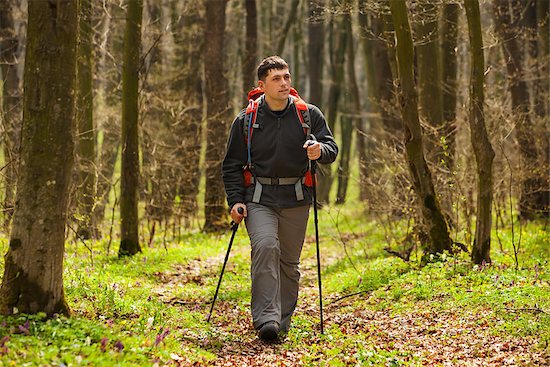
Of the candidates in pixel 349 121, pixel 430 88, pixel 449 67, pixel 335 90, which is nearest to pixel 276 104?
pixel 430 88

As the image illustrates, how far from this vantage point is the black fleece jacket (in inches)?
287

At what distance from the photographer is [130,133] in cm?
1215

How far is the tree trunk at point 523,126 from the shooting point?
14770 millimetres

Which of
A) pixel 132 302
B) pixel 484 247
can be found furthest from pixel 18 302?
pixel 484 247

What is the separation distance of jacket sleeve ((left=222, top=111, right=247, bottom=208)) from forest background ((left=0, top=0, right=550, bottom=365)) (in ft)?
4.57

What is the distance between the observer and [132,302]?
7.90 meters

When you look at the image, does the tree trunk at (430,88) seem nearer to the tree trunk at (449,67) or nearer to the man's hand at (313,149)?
the tree trunk at (449,67)

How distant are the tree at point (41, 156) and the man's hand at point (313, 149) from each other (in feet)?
7.12

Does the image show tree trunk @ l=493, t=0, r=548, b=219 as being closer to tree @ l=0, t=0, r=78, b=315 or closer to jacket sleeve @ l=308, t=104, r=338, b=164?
jacket sleeve @ l=308, t=104, r=338, b=164

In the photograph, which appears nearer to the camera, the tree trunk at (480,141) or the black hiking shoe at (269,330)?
the black hiking shoe at (269,330)

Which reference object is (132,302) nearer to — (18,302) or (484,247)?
(18,302)

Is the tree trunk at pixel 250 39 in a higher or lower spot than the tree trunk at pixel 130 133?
higher

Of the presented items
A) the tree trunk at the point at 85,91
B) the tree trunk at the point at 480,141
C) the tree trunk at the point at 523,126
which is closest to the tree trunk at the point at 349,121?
the tree trunk at the point at 523,126

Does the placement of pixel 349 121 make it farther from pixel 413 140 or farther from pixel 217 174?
pixel 413 140
